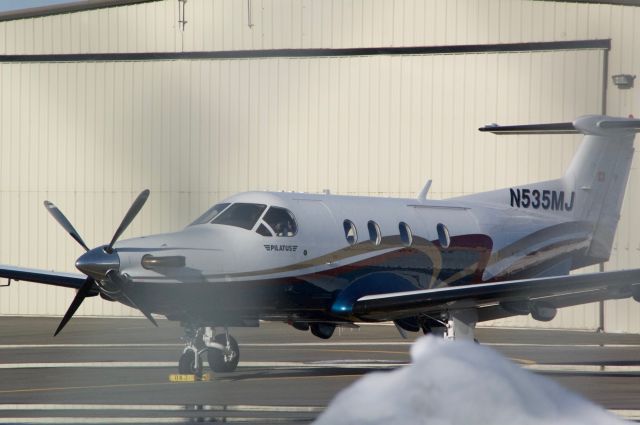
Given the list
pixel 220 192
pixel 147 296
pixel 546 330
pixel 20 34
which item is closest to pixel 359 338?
pixel 546 330

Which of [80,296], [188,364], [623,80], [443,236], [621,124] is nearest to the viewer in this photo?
[188,364]

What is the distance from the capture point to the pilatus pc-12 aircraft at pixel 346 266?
46.5 ft

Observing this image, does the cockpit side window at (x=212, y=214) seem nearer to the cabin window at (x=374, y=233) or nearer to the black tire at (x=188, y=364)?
the black tire at (x=188, y=364)

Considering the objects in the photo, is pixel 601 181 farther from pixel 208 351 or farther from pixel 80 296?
pixel 80 296

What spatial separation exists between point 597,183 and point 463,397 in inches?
729

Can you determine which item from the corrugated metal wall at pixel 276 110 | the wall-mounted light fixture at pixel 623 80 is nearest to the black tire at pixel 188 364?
the corrugated metal wall at pixel 276 110

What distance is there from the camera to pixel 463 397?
203 centimetres

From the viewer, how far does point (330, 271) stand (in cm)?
1582

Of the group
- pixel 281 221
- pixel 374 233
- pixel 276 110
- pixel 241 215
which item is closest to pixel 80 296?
pixel 241 215

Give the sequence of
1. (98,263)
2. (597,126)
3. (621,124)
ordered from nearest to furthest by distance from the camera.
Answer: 1. (98,263)
2. (621,124)
3. (597,126)

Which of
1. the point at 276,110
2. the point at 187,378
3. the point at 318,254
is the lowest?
the point at 187,378

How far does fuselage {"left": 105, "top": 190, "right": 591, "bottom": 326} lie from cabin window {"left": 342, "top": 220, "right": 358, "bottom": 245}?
0.6 inches

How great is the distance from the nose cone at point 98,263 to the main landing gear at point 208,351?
161 cm

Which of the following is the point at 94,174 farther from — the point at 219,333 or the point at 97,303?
the point at 219,333
